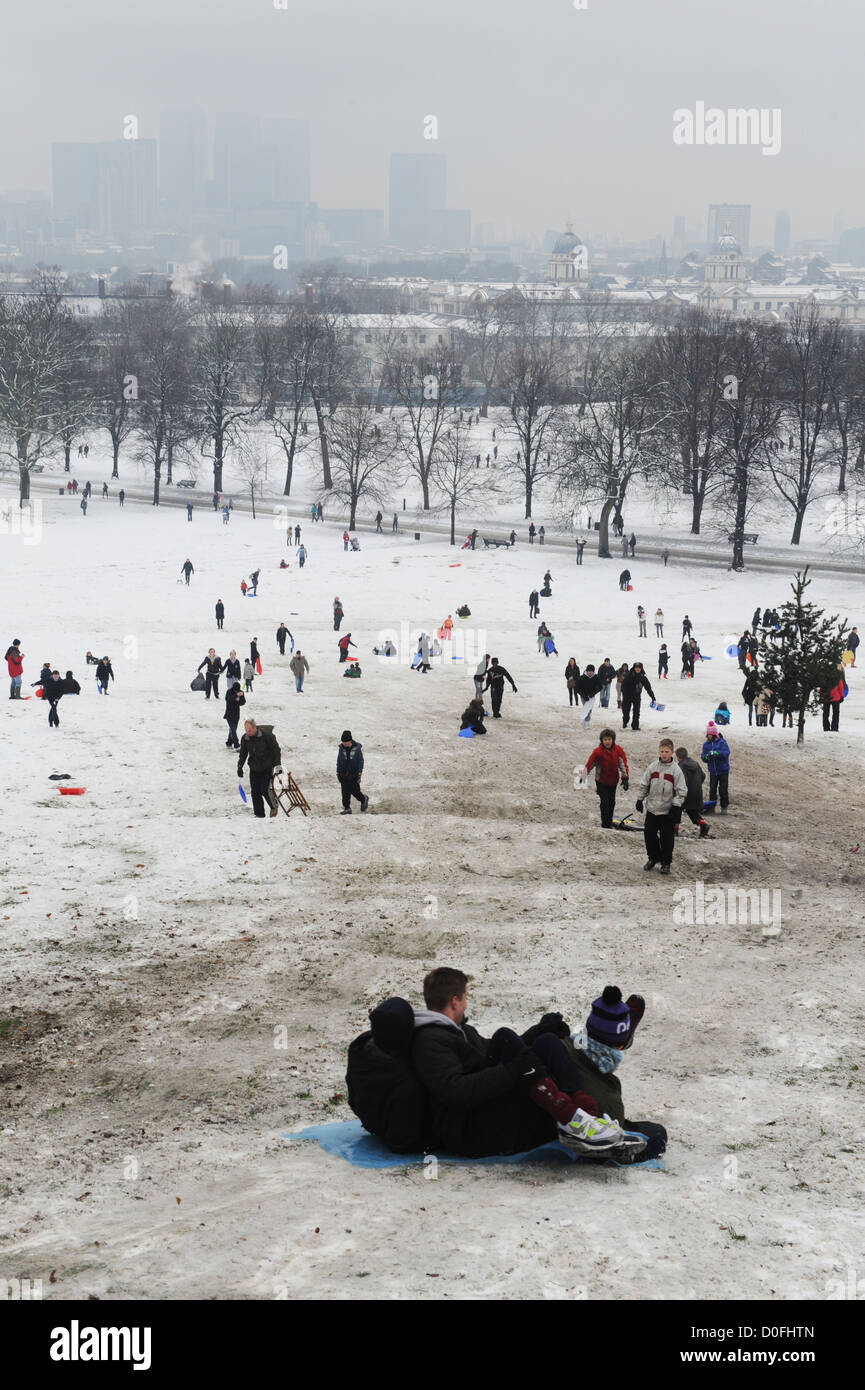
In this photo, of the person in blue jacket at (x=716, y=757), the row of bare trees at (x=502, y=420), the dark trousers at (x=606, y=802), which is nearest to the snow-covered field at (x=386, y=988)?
the dark trousers at (x=606, y=802)

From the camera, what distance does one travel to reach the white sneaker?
337 inches

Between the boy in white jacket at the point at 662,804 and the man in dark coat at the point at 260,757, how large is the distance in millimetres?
5750

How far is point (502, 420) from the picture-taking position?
363ft

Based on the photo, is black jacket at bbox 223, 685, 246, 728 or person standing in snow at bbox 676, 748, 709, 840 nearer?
person standing in snow at bbox 676, 748, 709, 840

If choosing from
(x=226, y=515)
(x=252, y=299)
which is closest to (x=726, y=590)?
(x=226, y=515)

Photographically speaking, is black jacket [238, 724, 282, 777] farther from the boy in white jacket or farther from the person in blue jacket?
the person in blue jacket

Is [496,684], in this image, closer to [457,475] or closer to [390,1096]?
[390,1096]

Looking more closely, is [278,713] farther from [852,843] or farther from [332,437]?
[332,437]

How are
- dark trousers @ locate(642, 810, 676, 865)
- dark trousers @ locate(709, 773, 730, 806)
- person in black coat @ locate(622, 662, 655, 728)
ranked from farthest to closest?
person in black coat @ locate(622, 662, 655, 728) → dark trousers @ locate(709, 773, 730, 806) → dark trousers @ locate(642, 810, 676, 865)

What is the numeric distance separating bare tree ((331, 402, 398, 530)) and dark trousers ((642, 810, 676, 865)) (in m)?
53.2

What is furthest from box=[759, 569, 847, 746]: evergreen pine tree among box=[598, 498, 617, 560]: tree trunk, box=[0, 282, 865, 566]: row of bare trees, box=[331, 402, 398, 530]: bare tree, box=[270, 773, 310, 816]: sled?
box=[331, 402, 398, 530]: bare tree

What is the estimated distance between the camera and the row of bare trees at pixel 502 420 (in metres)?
70.2

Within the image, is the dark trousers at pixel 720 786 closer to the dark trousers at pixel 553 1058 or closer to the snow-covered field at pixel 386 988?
the snow-covered field at pixel 386 988

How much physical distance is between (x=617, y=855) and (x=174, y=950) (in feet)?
21.5
